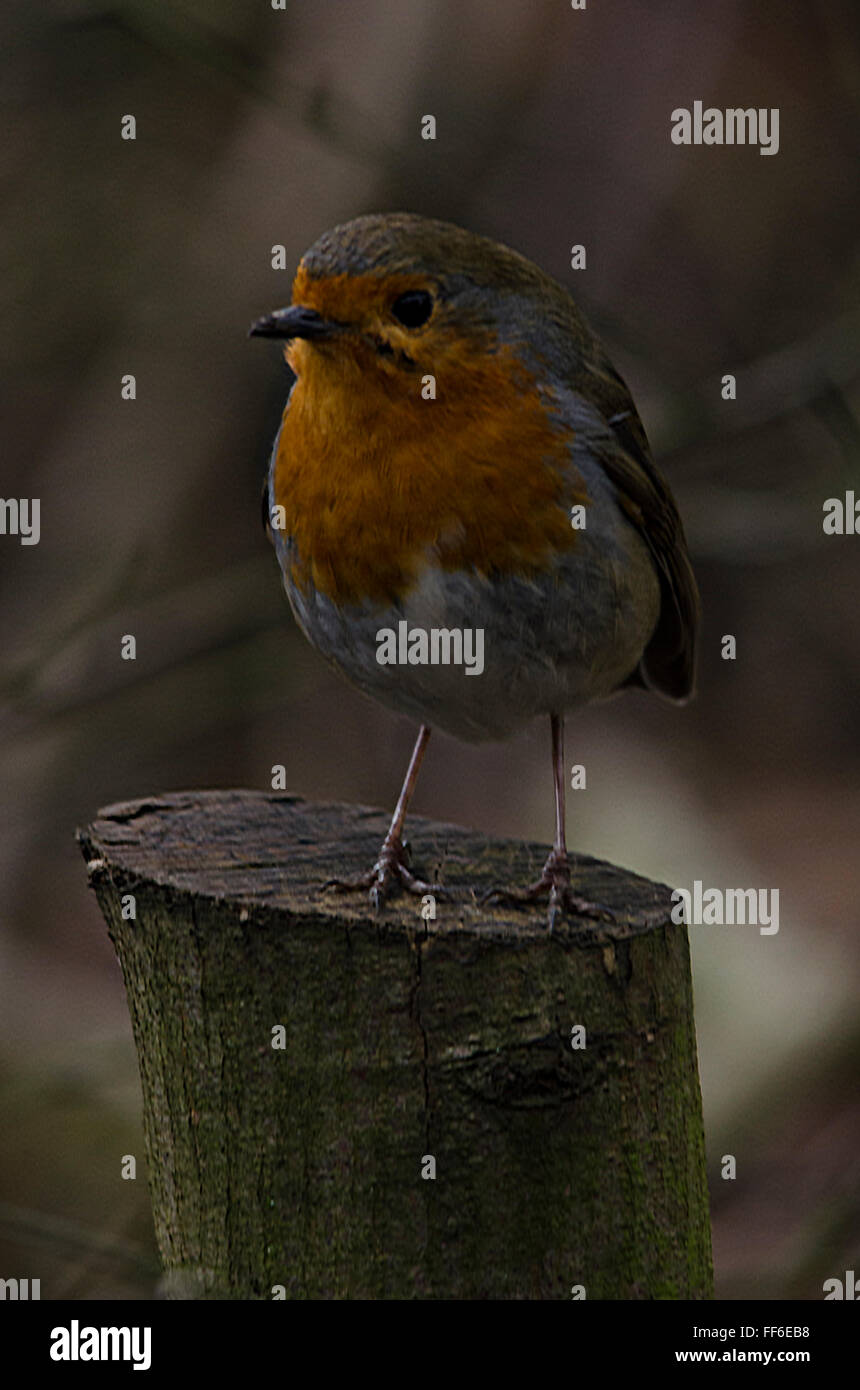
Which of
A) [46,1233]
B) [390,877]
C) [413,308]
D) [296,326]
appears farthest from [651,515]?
[46,1233]

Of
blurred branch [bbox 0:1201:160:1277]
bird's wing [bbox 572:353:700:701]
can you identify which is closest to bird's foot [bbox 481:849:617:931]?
bird's wing [bbox 572:353:700:701]

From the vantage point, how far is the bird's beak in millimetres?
2584

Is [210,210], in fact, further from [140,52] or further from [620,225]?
[620,225]

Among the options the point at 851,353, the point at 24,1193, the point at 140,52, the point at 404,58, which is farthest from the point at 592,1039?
the point at 140,52

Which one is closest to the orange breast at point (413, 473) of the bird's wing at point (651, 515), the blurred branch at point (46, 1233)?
Result: the bird's wing at point (651, 515)

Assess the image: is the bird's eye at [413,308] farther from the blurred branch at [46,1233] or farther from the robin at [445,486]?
the blurred branch at [46,1233]

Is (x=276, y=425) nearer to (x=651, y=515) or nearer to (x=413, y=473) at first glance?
(x=651, y=515)

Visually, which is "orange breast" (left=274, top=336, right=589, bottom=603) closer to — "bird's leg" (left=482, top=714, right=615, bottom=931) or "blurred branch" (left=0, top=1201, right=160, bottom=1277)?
"bird's leg" (left=482, top=714, right=615, bottom=931)

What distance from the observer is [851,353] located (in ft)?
14.4

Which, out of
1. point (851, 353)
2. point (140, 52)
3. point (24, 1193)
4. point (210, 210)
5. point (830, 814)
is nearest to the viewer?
point (851, 353)

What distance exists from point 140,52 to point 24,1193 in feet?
12.4

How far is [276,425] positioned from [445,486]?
1514 mm

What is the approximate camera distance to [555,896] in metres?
2.48
